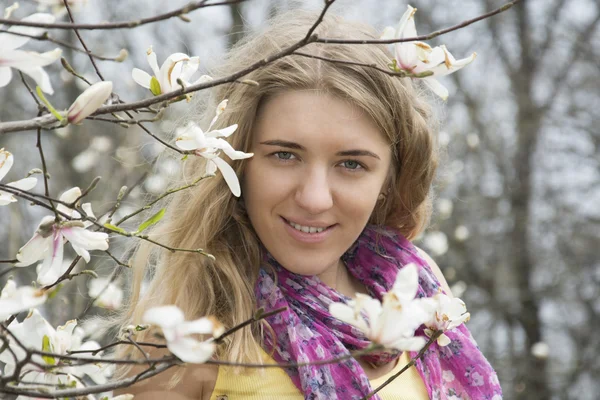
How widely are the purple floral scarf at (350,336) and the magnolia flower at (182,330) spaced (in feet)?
2.58

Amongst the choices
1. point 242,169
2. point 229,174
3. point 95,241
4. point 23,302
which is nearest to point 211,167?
point 229,174

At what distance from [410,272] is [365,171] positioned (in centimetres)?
75

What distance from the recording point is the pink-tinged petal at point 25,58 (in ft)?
2.59

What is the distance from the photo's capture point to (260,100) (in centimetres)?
169

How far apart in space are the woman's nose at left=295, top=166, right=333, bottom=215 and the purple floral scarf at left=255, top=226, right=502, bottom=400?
0.20m

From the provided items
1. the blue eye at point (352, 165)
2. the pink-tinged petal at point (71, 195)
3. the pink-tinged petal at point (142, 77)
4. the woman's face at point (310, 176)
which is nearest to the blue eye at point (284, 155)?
the woman's face at point (310, 176)

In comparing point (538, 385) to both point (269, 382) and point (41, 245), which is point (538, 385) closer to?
point (269, 382)

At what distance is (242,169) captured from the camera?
65.9 inches

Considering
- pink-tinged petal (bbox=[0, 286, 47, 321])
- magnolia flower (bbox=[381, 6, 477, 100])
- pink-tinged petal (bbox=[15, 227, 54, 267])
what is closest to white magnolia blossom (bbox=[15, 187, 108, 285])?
pink-tinged petal (bbox=[15, 227, 54, 267])

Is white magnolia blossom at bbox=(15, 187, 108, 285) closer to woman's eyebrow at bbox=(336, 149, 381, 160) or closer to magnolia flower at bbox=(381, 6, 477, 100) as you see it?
magnolia flower at bbox=(381, 6, 477, 100)

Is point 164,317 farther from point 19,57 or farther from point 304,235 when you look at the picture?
point 304,235

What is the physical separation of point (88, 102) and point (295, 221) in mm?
746

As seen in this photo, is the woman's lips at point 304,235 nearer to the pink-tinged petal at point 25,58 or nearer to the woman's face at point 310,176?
the woman's face at point 310,176

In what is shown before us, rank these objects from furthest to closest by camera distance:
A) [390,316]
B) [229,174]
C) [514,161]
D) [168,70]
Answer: [514,161] → [229,174] → [168,70] → [390,316]
